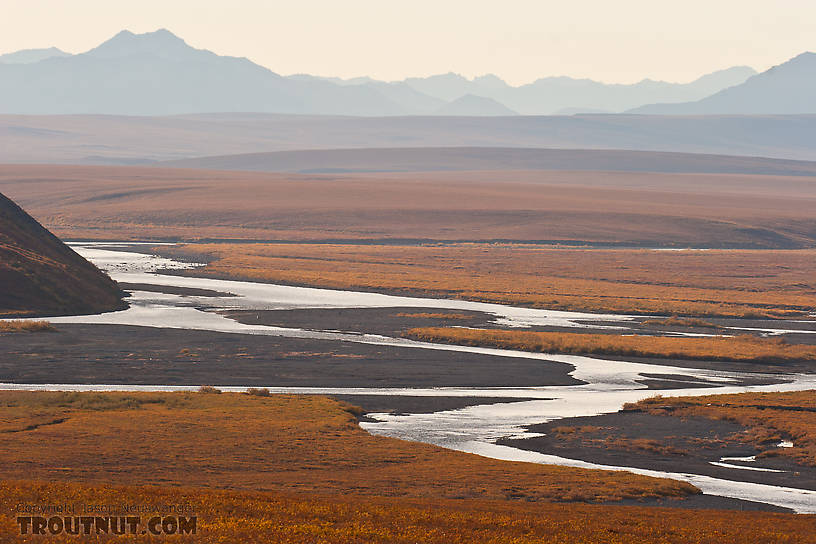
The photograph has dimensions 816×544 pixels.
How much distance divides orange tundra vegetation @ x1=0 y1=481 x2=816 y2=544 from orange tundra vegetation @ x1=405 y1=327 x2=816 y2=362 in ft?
117

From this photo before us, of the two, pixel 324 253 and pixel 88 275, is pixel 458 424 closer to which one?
pixel 88 275

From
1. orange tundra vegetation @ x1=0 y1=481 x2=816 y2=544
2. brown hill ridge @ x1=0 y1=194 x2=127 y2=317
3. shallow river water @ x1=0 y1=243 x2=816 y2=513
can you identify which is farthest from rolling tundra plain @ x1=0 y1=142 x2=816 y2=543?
brown hill ridge @ x1=0 y1=194 x2=127 y2=317

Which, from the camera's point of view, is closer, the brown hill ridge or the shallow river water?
the shallow river water

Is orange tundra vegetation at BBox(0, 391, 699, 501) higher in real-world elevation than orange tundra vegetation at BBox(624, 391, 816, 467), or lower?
higher

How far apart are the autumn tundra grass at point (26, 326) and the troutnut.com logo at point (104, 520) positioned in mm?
45855

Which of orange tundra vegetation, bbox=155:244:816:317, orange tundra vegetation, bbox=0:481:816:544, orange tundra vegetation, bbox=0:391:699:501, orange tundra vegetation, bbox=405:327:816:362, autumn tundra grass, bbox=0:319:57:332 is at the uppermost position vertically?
orange tundra vegetation, bbox=0:481:816:544

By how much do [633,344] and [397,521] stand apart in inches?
1752

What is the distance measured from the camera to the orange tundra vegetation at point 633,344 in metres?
66.7

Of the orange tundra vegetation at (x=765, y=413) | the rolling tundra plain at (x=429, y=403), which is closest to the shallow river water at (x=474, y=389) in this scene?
the rolling tundra plain at (x=429, y=403)

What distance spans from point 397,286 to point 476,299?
959 centimetres

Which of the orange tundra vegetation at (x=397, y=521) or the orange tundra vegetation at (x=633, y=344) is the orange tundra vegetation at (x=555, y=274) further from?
the orange tundra vegetation at (x=397, y=521)

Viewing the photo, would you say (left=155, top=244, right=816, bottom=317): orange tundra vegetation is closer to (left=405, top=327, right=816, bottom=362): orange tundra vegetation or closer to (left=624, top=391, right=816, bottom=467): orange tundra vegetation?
(left=405, top=327, right=816, bottom=362): orange tundra vegetation

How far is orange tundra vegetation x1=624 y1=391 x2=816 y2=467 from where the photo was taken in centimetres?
4350

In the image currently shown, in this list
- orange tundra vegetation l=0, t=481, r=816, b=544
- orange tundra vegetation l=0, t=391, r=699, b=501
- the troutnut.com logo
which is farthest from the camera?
orange tundra vegetation l=0, t=391, r=699, b=501
